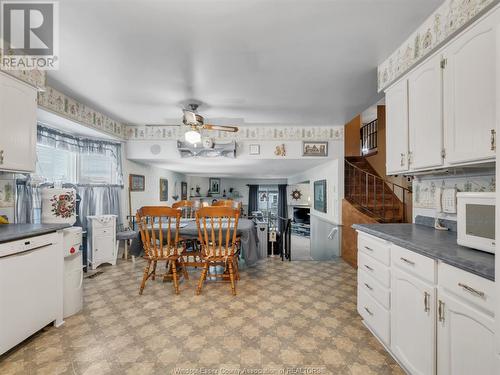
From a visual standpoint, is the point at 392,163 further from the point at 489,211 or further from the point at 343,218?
the point at 343,218

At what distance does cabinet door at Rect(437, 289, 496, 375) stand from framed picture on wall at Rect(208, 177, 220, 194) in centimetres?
885

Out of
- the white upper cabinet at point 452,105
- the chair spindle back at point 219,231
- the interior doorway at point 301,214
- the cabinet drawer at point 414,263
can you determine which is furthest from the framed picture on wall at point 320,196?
the cabinet drawer at point 414,263

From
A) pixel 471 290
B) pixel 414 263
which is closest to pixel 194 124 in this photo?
pixel 414 263

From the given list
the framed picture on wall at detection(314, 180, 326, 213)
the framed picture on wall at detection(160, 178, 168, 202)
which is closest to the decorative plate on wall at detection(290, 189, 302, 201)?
the framed picture on wall at detection(314, 180, 326, 213)

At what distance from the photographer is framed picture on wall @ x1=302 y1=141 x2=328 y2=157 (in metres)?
4.41

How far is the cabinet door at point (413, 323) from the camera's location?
1.29 meters

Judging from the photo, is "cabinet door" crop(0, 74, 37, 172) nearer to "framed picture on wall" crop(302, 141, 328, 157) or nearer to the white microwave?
the white microwave

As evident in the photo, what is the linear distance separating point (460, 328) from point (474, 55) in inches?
58.9

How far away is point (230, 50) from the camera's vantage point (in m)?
2.04

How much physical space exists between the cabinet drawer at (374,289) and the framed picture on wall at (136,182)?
4245mm

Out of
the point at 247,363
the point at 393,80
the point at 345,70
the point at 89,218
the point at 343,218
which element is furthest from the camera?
the point at 343,218

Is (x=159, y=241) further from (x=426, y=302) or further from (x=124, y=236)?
(x=426, y=302)

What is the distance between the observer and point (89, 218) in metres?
Result: 3.63

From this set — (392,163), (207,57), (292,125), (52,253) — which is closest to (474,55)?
(392,163)
